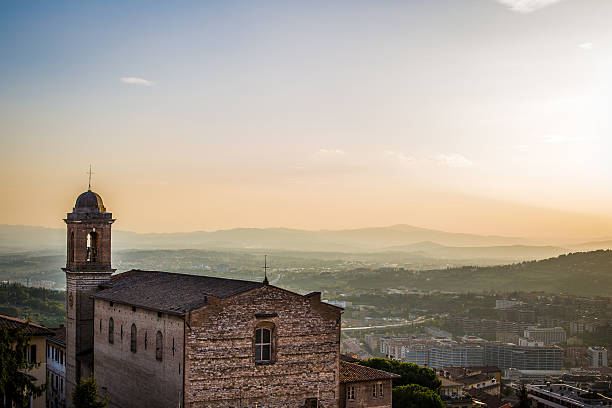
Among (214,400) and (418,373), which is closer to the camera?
(214,400)

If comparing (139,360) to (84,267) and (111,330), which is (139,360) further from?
(84,267)

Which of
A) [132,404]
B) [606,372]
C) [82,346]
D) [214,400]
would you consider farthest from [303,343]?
[606,372]

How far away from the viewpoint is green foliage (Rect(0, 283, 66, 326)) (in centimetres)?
10612

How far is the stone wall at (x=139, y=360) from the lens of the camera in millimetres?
30625

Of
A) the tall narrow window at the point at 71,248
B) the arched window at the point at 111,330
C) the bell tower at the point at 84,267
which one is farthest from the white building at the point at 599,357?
the arched window at the point at 111,330

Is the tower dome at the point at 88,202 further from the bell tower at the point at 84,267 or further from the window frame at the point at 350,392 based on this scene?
the window frame at the point at 350,392

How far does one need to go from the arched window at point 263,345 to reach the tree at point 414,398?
51.2 feet

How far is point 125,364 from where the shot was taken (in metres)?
36.0

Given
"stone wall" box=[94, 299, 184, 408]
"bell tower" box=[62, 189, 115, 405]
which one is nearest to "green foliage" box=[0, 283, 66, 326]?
"bell tower" box=[62, 189, 115, 405]

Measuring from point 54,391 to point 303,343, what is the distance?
23.8 m

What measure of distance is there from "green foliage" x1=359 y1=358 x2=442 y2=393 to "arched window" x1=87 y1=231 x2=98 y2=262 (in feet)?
66.5

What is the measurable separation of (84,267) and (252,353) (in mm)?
17195

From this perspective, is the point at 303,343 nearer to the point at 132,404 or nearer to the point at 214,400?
the point at 214,400

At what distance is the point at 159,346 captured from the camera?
106 feet
